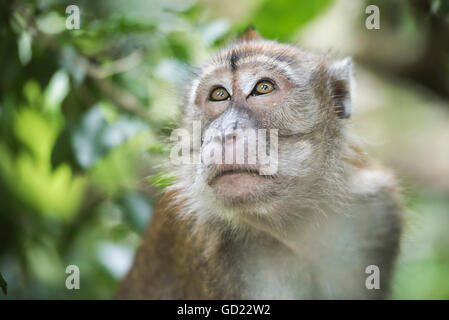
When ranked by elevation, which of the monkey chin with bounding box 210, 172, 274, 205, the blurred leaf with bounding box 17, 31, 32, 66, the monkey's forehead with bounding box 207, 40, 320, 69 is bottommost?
the monkey chin with bounding box 210, 172, 274, 205

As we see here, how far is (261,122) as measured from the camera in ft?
11.9

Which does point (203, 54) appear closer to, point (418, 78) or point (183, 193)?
point (183, 193)

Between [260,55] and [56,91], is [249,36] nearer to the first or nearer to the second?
[260,55]

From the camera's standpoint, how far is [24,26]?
511 cm

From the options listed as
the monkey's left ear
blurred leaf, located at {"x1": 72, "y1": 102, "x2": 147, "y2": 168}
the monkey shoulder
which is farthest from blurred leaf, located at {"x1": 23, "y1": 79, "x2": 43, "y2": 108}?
the monkey shoulder

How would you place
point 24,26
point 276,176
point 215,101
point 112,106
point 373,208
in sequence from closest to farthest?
point 276,176
point 215,101
point 373,208
point 24,26
point 112,106

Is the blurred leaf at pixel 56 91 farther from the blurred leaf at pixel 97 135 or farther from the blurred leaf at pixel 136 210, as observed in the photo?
the blurred leaf at pixel 136 210

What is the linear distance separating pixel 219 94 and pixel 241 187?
889mm

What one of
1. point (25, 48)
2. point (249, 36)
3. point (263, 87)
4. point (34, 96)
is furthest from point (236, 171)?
point (34, 96)

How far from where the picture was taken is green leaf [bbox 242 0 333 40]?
→ 5.54 m

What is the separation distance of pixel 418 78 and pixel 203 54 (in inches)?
215

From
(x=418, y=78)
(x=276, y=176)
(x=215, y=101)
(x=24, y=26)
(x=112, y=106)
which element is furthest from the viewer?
(x=418, y=78)

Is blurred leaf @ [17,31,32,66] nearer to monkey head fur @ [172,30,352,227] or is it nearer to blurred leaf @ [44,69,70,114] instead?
blurred leaf @ [44,69,70,114]

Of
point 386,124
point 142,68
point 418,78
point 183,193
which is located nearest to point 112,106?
point 142,68
